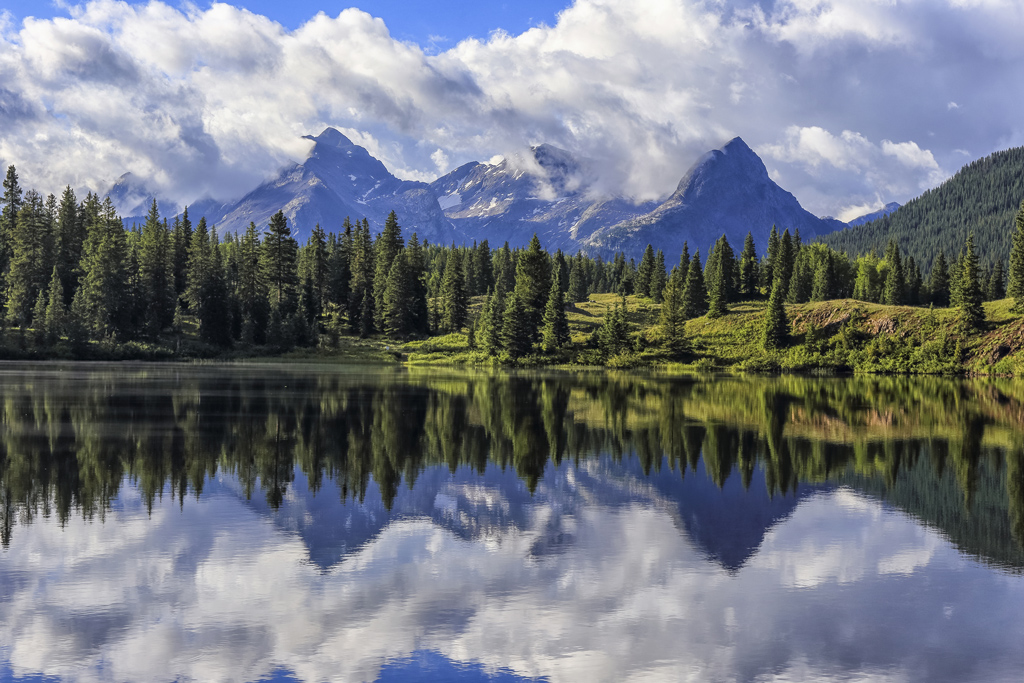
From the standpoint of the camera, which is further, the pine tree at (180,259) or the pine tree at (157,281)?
the pine tree at (180,259)

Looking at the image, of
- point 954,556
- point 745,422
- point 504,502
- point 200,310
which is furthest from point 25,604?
point 200,310

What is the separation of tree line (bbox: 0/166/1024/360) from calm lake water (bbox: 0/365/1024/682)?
87.5 m

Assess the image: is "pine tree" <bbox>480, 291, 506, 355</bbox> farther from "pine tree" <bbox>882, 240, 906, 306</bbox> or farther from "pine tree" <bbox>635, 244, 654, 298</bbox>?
"pine tree" <bbox>882, 240, 906, 306</bbox>

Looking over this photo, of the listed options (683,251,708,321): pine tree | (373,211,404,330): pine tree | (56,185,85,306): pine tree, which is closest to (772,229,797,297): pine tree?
(683,251,708,321): pine tree

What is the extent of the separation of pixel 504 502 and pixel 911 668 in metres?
13.0

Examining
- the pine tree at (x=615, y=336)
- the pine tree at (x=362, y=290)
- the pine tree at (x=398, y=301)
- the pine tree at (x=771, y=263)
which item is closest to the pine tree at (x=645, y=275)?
the pine tree at (x=771, y=263)

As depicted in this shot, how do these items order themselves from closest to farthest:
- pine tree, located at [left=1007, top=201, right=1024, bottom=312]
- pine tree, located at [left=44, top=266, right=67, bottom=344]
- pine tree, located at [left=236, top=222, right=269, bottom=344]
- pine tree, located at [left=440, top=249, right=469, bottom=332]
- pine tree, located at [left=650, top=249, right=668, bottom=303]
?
pine tree, located at [left=44, top=266, right=67, bottom=344], pine tree, located at [left=1007, top=201, right=1024, bottom=312], pine tree, located at [left=236, top=222, right=269, bottom=344], pine tree, located at [left=440, top=249, right=469, bottom=332], pine tree, located at [left=650, top=249, right=668, bottom=303]

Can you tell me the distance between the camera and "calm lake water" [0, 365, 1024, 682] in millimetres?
12414

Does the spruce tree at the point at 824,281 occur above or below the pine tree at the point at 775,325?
above

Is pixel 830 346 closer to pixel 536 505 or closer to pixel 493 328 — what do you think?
pixel 493 328

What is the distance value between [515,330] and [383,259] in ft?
155

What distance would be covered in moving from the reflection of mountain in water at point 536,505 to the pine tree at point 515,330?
97.2 metres

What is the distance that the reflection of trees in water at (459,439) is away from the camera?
24750 millimetres

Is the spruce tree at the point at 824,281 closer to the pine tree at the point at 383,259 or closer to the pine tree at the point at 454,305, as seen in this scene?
the pine tree at the point at 454,305
